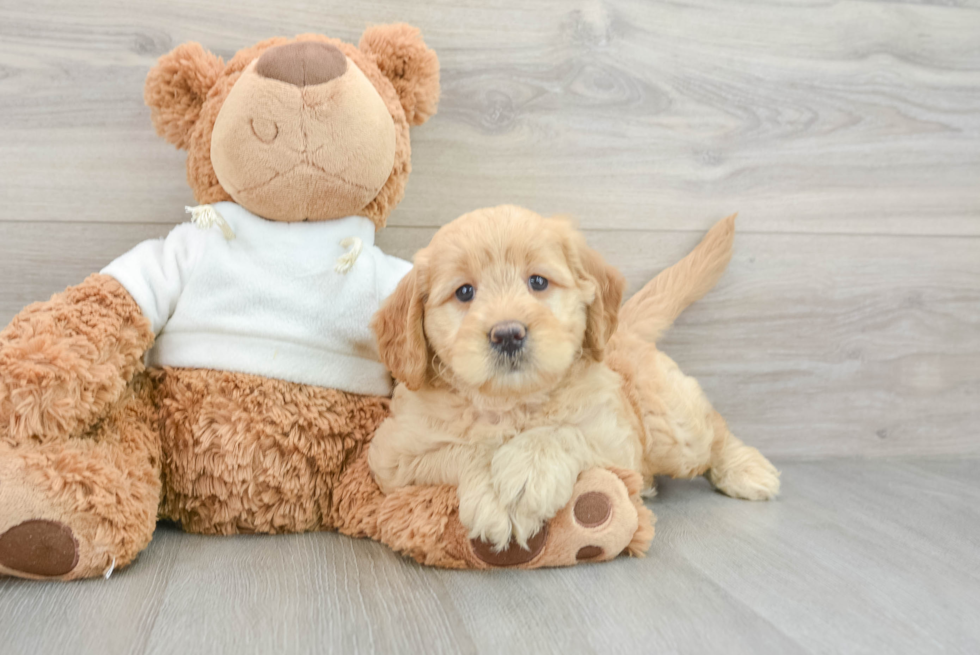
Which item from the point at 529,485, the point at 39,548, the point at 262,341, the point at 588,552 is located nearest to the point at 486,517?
the point at 529,485

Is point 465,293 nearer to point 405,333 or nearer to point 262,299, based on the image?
point 405,333

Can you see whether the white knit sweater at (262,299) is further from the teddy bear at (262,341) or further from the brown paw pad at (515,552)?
the brown paw pad at (515,552)

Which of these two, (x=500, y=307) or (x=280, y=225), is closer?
(x=500, y=307)

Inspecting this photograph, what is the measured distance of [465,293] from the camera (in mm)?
1104

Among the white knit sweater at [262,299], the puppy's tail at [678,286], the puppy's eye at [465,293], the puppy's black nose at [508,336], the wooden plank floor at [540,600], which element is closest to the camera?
the wooden plank floor at [540,600]

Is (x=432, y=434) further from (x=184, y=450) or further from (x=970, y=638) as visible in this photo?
(x=970, y=638)

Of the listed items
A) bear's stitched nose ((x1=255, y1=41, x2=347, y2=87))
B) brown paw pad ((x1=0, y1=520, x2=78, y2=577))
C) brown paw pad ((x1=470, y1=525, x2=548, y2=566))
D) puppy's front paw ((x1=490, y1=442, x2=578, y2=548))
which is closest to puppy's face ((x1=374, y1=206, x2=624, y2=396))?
puppy's front paw ((x1=490, y1=442, x2=578, y2=548))

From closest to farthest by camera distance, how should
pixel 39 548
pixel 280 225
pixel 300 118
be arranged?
pixel 39 548, pixel 300 118, pixel 280 225

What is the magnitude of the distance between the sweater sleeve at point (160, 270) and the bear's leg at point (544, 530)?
1.72 ft

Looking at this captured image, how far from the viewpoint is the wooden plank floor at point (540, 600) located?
878 millimetres

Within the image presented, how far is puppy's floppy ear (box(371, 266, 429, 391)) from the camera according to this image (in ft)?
3.65

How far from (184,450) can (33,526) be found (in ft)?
0.85

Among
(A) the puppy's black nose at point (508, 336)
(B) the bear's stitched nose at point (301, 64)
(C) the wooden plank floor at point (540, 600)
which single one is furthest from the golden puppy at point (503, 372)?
(B) the bear's stitched nose at point (301, 64)

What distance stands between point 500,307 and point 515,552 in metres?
0.38
